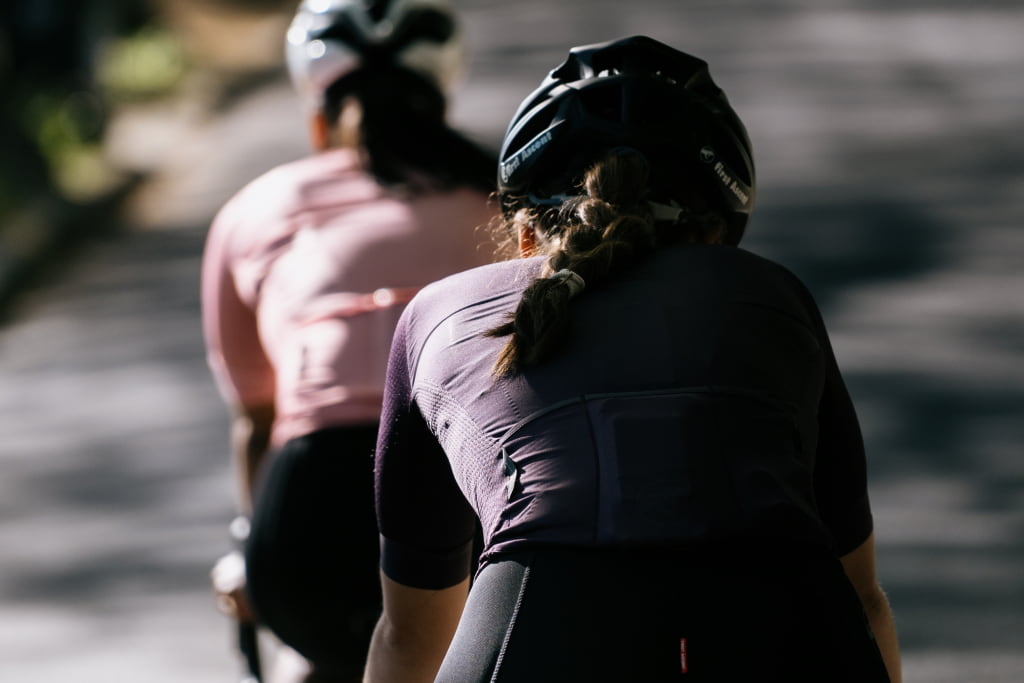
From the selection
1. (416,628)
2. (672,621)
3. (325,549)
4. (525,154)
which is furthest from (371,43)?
(672,621)

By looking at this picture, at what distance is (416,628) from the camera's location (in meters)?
2.52

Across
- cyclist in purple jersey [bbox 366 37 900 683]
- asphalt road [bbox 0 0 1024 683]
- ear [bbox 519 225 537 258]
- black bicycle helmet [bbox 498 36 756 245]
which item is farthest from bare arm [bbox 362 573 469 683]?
asphalt road [bbox 0 0 1024 683]

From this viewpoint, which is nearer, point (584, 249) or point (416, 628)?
point (584, 249)

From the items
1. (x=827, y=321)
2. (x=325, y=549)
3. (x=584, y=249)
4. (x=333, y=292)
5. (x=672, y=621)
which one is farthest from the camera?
(x=827, y=321)

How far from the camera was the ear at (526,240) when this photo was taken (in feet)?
8.61

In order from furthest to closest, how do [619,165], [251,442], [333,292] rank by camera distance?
1. [251,442]
2. [333,292]
3. [619,165]

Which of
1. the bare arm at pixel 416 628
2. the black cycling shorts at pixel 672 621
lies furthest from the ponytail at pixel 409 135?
the black cycling shorts at pixel 672 621

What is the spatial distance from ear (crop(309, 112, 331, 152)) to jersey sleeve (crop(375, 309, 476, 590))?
58.6 inches

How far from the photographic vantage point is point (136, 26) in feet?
70.1

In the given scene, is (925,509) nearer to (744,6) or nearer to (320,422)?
(320,422)

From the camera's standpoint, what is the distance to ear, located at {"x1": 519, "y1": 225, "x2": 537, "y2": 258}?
262 centimetres

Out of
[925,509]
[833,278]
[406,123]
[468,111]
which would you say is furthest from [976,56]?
[406,123]

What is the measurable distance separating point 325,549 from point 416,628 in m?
0.82

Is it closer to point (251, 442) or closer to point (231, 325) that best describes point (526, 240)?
point (231, 325)
